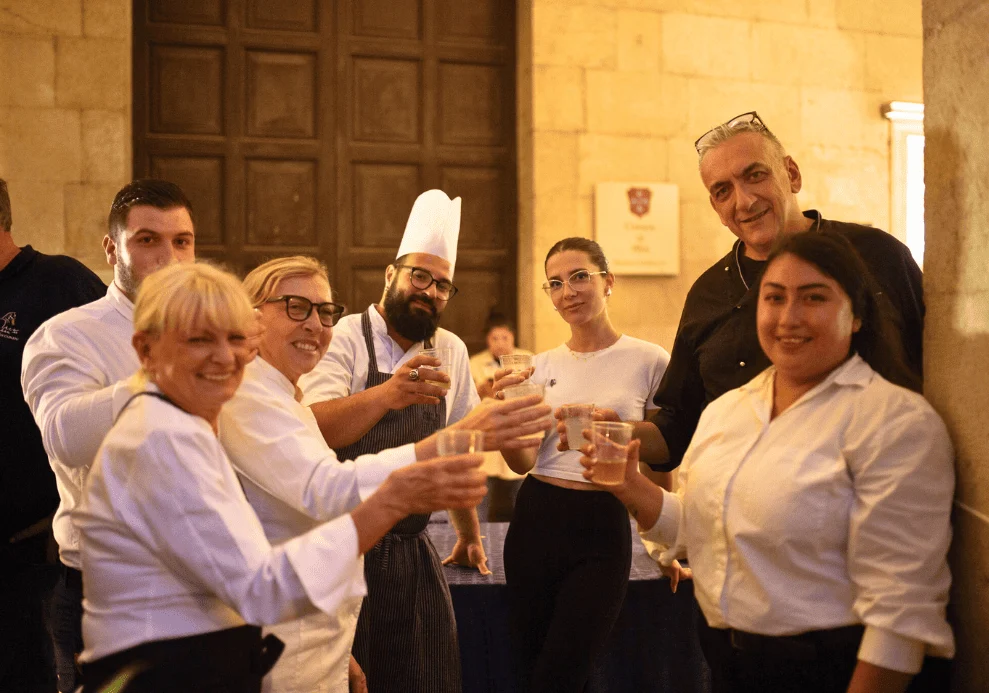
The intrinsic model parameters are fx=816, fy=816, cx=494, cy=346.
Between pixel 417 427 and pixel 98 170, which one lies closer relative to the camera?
pixel 417 427

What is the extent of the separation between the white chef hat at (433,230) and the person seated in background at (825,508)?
5.85ft

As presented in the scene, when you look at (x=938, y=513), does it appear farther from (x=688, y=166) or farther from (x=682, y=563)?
(x=688, y=166)

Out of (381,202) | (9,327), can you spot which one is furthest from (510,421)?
(381,202)

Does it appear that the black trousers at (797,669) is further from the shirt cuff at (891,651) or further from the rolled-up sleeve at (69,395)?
the rolled-up sleeve at (69,395)

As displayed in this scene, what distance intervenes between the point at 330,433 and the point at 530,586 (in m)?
0.95

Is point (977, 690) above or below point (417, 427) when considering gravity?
below

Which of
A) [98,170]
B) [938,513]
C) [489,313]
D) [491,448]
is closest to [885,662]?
[938,513]

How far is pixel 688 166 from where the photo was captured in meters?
6.16

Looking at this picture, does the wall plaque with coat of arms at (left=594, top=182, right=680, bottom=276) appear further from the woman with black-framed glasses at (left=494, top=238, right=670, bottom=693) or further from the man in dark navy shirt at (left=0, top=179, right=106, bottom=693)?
the man in dark navy shirt at (left=0, top=179, right=106, bottom=693)

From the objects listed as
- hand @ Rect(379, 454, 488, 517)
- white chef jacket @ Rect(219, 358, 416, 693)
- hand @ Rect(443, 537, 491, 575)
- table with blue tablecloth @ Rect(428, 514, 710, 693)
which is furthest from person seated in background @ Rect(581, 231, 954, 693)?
hand @ Rect(443, 537, 491, 575)

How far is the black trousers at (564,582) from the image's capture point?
2.90 meters

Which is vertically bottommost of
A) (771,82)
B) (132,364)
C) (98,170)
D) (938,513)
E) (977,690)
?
(977,690)

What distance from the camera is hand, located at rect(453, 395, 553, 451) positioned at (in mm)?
2125

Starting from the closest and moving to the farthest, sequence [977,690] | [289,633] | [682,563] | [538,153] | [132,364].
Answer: [977,690] → [289,633] → [132,364] → [682,563] → [538,153]
